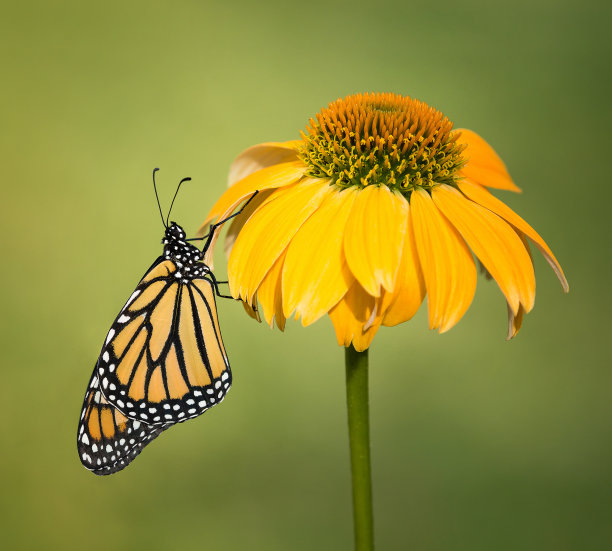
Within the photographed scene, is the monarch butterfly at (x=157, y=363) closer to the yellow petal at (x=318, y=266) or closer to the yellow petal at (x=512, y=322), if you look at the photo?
the yellow petal at (x=318, y=266)

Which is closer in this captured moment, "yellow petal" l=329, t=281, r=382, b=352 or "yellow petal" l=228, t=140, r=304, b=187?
"yellow petal" l=329, t=281, r=382, b=352

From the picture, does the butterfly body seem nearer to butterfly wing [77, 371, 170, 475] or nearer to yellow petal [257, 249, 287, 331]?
butterfly wing [77, 371, 170, 475]

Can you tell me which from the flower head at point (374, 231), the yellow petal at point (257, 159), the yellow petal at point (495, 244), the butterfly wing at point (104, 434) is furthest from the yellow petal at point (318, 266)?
the butterfly wing at point (104, 434)

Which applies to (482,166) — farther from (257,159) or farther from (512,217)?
(257,159)

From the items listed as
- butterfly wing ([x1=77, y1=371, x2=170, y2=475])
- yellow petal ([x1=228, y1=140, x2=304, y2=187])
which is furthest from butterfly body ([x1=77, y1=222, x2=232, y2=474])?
yellow petal ([x1=228, y1=140, x2=304, y2=187])

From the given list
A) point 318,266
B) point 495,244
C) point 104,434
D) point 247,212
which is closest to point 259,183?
point 247,212

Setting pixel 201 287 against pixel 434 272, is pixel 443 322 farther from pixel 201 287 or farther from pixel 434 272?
pixel 201 287
